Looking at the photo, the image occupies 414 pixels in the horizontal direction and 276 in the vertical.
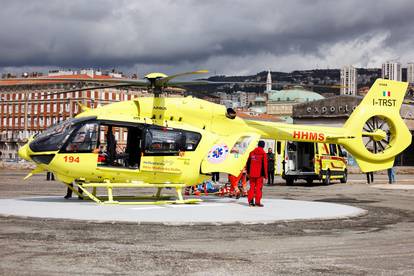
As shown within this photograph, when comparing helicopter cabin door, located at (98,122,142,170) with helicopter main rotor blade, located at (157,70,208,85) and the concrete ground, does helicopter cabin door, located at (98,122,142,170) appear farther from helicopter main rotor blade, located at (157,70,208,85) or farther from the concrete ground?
the concrete ground

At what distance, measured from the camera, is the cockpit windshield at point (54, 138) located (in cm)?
1691

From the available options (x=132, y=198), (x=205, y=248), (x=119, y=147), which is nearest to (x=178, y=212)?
(x=119, y=147)

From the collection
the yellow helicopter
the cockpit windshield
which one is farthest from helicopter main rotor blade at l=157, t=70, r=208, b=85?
the cockpit windshield

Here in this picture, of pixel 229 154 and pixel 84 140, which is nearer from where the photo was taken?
pixel 84 140

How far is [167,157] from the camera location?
17.9 m

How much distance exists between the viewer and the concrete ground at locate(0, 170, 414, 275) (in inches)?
324

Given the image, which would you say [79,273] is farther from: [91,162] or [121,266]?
[91,162]

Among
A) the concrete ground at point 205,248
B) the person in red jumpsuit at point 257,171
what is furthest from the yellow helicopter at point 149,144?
the concrete ground at point 205,248

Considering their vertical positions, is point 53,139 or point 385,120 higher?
point 385,120

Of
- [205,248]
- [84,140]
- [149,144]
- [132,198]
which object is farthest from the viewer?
[132,198]

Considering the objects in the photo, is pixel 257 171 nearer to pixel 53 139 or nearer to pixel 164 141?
pixel 164 141

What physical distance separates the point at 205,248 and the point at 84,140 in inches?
318

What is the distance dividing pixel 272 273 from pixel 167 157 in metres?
10.2

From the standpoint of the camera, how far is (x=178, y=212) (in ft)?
50.5
